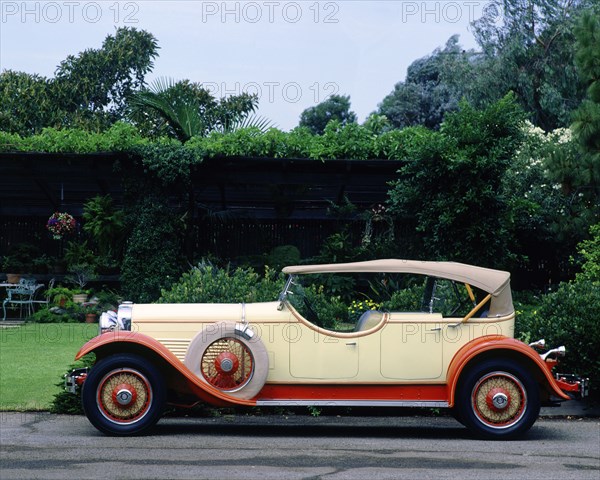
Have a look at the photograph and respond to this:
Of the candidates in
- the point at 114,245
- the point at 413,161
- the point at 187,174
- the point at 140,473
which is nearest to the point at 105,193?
the point at 114,245

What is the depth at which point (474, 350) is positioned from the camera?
8766 millimetres

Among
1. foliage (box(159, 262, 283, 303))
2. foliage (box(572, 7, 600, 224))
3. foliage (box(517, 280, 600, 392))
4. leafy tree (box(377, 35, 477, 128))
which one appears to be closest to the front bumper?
foliage (box(159, 262, 283, 303))

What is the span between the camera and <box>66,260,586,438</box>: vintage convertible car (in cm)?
870

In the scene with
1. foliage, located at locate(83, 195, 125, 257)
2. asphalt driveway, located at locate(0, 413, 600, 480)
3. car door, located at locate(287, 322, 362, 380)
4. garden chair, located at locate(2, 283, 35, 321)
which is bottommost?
asphalt driveway, located at locate(0, 413, 600, 480)

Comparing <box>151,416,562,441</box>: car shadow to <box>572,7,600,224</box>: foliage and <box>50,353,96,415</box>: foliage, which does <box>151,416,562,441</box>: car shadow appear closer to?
<box>50,353,96,415</box>: foliage

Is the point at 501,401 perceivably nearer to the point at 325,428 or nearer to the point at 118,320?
the point at 325,428

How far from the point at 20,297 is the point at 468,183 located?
955cm

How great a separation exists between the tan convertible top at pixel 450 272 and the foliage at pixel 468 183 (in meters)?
8.46

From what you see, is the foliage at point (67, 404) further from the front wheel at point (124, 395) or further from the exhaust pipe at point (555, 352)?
the exhaust pipe at point (555, 352)

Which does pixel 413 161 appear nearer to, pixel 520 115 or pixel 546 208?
pixel 520 115

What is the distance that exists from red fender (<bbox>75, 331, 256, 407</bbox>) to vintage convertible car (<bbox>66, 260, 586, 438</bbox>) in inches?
0.5

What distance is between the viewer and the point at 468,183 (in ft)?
58.2

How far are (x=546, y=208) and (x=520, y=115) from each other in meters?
3.98

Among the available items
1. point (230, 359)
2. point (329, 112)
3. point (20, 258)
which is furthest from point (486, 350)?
point (329, 112)
